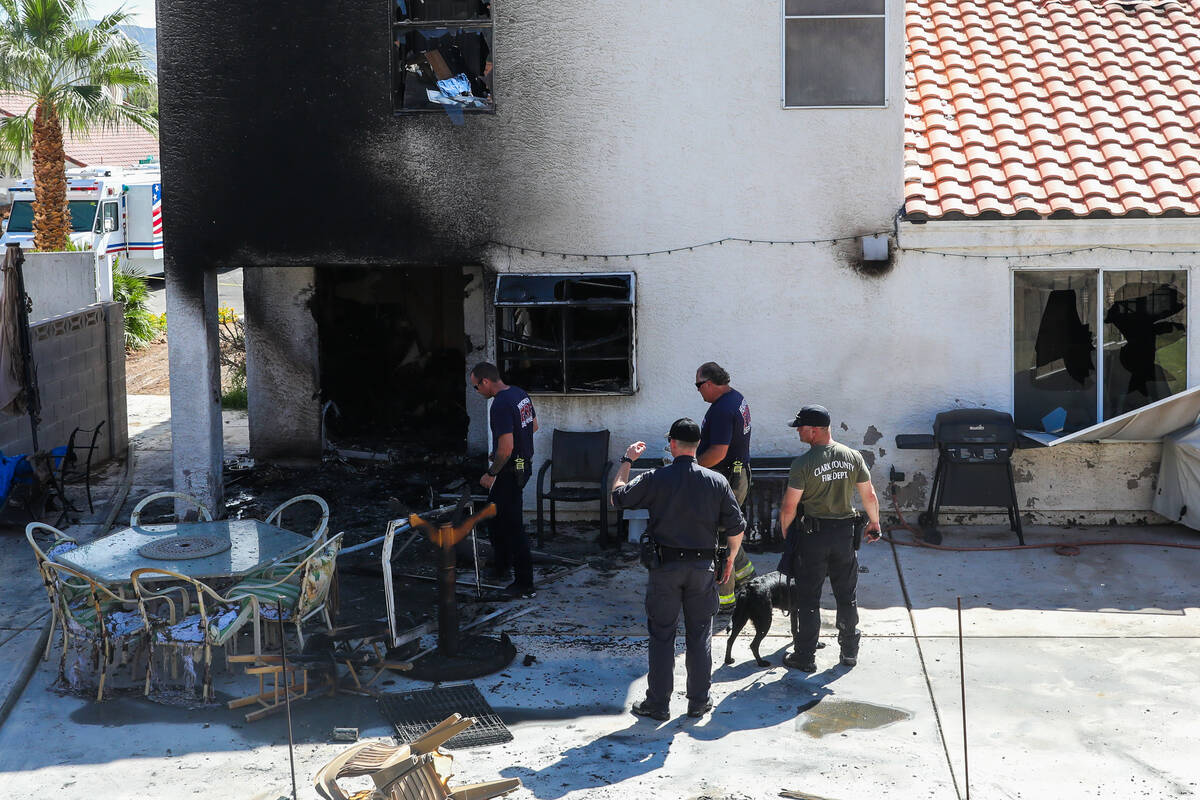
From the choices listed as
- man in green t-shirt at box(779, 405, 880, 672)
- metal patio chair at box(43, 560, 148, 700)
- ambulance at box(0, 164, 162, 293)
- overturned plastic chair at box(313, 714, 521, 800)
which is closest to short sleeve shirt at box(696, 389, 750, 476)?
man in green t-shirt at box(779, 405, 880, 672)

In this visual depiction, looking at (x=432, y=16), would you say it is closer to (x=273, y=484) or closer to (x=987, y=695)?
(x=273, y=484)

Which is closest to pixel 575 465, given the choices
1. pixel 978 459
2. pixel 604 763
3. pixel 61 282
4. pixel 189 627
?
pixel 978 459

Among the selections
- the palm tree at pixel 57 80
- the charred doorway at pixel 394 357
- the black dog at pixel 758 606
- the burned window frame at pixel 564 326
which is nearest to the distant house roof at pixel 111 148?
the palm tree at pixel 57 80

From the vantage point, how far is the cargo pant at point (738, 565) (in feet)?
29.7

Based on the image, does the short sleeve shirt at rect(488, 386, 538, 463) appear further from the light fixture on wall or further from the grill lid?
the grill lid

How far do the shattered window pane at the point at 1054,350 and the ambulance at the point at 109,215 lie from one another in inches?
780

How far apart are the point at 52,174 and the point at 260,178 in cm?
1479

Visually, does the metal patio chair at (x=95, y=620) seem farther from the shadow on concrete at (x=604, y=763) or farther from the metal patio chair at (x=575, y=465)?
the metal patio chair at (x=575, y=465)

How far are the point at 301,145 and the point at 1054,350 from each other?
6.64m

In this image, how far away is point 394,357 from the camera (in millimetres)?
15047

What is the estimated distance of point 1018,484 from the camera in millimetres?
11469

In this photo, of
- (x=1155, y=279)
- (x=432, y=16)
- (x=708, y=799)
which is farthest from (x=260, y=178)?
(x=1155, y=279)

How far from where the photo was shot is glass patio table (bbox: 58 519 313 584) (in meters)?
8.23

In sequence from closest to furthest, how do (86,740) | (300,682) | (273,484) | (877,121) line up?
(86,740)
(300,682)
(877,121)
(273,484)
